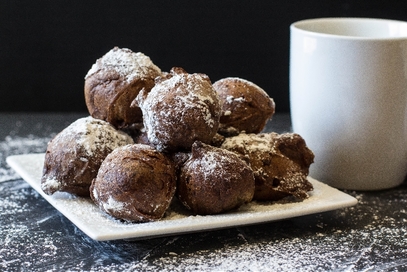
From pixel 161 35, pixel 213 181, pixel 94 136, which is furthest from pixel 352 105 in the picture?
pixel 161 35

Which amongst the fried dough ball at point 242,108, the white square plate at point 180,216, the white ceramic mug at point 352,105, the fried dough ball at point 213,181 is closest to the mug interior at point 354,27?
the white ceramic mug at point 352,105

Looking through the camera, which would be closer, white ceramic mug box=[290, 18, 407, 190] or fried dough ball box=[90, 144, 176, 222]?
fried dough ball box=[90, 144, 176, 222]

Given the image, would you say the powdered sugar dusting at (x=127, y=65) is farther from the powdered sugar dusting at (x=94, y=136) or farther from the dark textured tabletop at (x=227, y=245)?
the dark textured tabletop at (x=227, y=245)

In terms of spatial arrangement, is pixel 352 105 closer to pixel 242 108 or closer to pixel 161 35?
pixel 242 108

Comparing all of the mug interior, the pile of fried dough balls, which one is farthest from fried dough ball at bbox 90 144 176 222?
the mug interior

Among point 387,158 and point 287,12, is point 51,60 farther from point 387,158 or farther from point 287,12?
point 387,158

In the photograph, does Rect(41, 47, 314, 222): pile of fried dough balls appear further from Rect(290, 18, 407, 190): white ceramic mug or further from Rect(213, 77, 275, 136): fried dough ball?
Rect(290, 18, 407, 190): white ceramic mug
